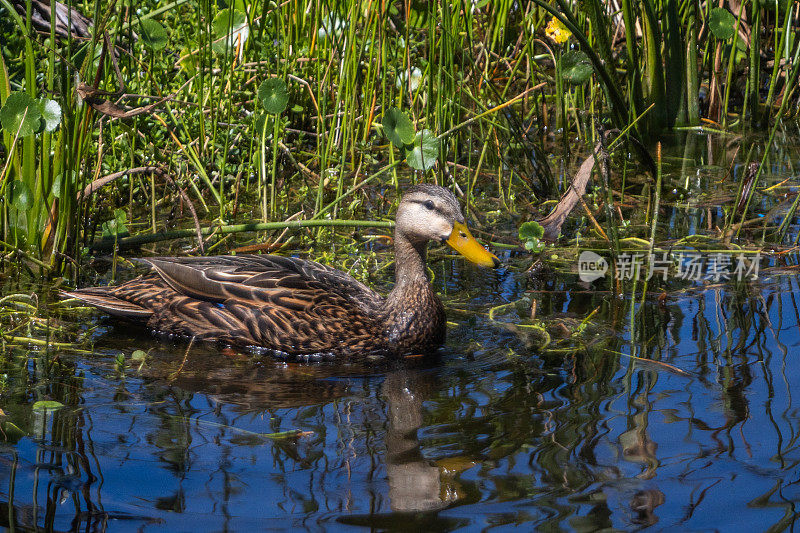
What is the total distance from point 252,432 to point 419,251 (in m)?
1.68

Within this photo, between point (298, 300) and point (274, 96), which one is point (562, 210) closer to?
point (298, 300)

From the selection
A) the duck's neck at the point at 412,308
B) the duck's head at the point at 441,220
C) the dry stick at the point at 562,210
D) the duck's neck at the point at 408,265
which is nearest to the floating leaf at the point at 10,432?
the duck's neck at the point at 412,308

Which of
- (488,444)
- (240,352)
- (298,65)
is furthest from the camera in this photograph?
(298,65)

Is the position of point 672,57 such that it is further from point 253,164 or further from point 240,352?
point 240,352

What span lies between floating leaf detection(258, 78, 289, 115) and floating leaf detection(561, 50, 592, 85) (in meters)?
1.80

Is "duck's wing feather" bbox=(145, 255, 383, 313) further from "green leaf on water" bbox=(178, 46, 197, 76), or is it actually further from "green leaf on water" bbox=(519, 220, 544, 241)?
"green leaf on water" bbox=(178, 46, 197, 76)

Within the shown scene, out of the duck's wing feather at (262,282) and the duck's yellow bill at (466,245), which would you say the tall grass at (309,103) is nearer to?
the duck's wing feather at (262,282)

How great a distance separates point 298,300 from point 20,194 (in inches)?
60.0

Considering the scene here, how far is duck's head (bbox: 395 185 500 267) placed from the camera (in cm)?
489

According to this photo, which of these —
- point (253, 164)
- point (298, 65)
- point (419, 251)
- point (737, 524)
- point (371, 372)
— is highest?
point (298, 65)

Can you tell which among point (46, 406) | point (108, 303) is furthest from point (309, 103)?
point (46, 406)

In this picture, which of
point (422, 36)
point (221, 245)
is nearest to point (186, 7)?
point (422, 36)

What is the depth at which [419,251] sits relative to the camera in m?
5.07

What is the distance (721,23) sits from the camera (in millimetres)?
7207
